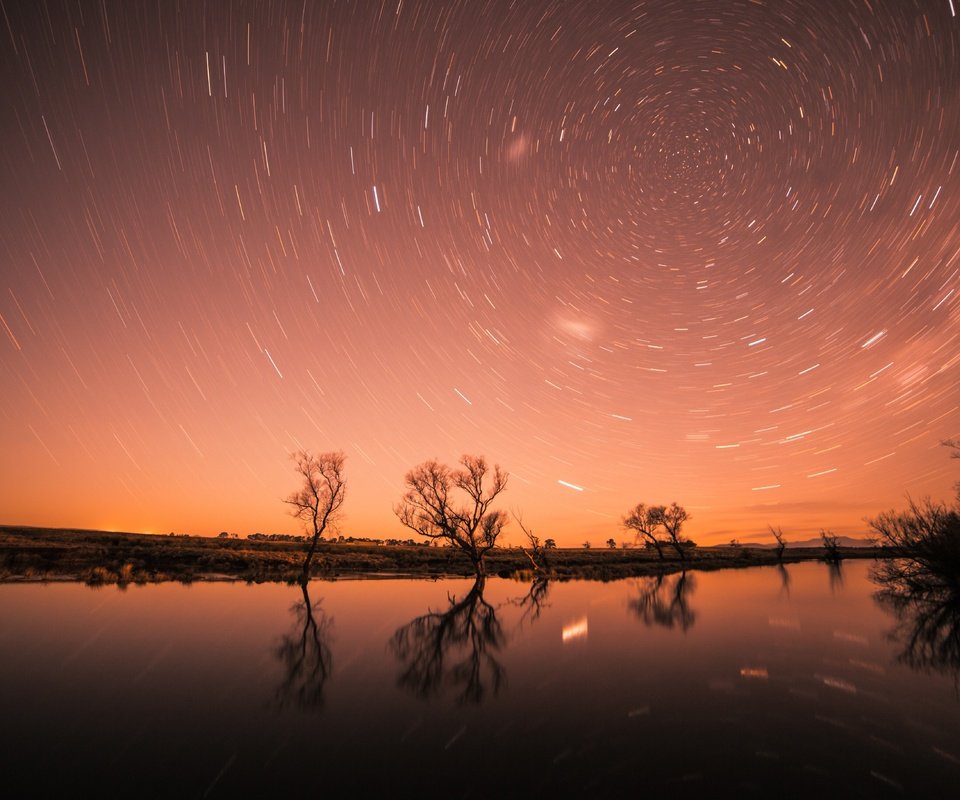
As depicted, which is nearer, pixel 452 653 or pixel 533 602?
pixel 452 653

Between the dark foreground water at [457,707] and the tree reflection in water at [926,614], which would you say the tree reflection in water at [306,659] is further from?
the tree reflection in water at [926,614]

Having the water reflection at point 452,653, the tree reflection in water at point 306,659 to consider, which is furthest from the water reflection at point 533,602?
the tree reflection in water at point 306,659

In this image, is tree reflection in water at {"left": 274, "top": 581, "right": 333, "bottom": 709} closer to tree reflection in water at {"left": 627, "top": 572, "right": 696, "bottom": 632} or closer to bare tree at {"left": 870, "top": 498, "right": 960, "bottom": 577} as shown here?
tree reflection in water at {"left": 627, "top": 572, "right": 696, "bottom": 632}

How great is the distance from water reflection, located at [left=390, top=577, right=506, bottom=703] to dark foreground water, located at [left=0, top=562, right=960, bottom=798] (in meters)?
0.10

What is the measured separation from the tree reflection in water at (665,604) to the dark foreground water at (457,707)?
1.55 meters

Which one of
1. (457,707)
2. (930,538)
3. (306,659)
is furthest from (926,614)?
(306,659)

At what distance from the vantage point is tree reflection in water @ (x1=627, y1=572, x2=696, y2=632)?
64.1 ft

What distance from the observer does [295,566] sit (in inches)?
1679

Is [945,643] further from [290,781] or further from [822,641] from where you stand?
[290,781]

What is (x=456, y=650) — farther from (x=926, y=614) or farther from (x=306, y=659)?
(x=926, y=614)

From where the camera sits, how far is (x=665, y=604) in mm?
24750

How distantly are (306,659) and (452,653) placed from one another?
13.6ft

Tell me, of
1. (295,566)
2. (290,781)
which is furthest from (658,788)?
(295,566)

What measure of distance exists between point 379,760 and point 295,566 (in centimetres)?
4066
